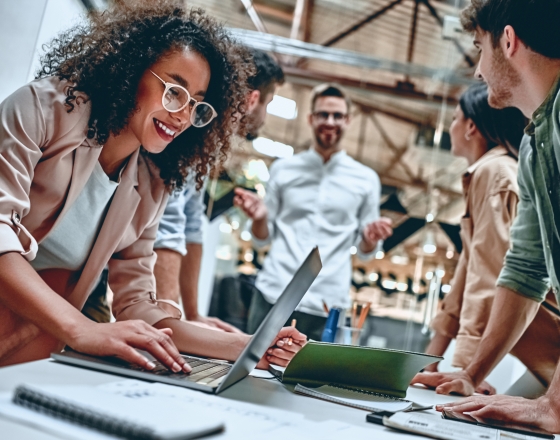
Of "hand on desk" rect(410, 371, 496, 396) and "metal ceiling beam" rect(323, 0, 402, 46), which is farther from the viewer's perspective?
"metal ceiling beam" rect(323, 0, 402, 46)

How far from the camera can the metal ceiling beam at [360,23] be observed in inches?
219

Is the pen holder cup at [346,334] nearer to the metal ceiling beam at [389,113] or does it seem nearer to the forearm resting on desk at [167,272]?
the forearm resting on desk at [167,272]

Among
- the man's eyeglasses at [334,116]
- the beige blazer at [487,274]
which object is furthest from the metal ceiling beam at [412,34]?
the beige blazer at [487,274]

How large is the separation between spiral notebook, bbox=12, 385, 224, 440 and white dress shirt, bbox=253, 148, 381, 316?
6.85ft

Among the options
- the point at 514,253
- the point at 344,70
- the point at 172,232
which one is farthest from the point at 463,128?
the point at 344,70

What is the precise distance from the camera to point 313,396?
38.9 inches

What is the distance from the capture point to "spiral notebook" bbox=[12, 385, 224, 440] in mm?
513

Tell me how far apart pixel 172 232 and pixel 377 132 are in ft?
23.6

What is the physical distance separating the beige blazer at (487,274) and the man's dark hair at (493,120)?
0.05 metres

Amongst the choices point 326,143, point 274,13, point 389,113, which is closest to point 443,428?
point 326,143

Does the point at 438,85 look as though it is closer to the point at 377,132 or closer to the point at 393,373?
the point at 377,132

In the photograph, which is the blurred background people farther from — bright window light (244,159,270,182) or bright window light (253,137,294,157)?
bright window light (253,137,294,157)

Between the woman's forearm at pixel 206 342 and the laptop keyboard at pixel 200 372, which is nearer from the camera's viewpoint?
the laptop keyboard at pixel 200 372

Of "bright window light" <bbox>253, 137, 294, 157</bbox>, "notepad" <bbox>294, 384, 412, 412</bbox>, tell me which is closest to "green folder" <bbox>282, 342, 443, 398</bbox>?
"notepad" <bbox>294, 384, 412, 412</bbox>
